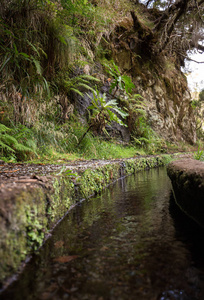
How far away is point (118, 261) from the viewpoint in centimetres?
113

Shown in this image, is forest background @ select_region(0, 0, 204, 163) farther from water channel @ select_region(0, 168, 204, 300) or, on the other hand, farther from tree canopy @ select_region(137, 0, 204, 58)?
water channel @ select_region(0, 168, 204, 300)

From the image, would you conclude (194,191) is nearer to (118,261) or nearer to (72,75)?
(118,261)

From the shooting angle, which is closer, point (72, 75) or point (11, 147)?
point (11, 147)

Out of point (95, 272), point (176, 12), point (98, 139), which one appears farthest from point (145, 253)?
point (176, 12)

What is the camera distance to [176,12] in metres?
8.45

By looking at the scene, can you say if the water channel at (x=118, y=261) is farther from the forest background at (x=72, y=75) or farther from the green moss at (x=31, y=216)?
the forest background at (x=72, y=75)

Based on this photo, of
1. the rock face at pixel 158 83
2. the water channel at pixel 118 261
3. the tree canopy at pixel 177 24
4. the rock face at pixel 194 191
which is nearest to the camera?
the water channel at pixel 118 261

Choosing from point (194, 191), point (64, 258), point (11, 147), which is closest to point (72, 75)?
point (11, 147)

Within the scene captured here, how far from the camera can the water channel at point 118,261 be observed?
88 cm

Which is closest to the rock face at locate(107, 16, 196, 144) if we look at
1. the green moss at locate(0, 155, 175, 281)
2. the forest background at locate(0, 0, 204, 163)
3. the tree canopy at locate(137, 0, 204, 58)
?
the forest background at locate(0, 0, 204, 163)

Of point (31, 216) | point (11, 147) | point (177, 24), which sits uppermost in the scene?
point (177, 24)

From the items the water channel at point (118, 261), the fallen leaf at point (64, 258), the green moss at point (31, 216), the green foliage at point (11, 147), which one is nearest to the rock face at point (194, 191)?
the water channel at point (118, 261)

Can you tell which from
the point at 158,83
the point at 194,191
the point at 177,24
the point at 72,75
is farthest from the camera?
the point at 158,83

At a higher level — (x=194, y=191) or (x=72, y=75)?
(x=72, y=75)
